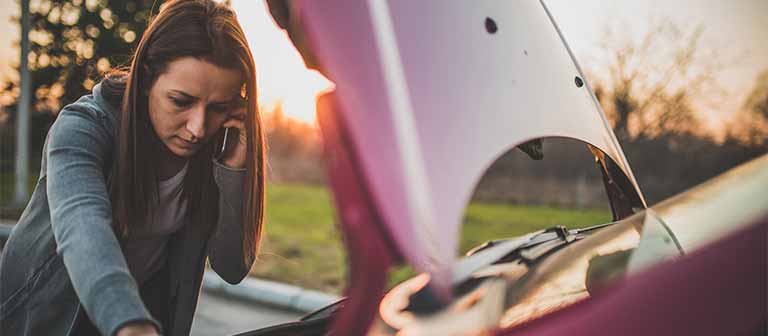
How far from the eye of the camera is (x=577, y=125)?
1202mm

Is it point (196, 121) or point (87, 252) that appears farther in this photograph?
point (196, 121)

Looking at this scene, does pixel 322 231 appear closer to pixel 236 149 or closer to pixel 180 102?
pixel 236 149

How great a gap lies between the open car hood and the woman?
515 mm

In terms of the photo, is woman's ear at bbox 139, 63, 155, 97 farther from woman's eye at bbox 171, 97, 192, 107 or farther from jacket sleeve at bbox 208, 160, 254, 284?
jacket sleeve at bbox 208, 160, 254, 284

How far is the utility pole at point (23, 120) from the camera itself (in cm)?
773

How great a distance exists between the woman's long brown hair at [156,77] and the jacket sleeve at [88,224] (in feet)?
0.26

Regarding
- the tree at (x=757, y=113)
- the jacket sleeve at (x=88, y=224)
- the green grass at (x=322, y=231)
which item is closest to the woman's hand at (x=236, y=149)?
the jacket sleeve at (x=88, y=224)

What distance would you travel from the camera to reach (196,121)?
1.40m

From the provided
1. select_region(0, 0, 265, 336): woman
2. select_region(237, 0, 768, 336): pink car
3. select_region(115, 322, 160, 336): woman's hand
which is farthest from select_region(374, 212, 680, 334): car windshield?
select_region(0, 0, 265, 336): woman

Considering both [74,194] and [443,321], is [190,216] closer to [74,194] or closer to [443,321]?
[74,194]

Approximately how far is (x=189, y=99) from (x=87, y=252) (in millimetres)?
483

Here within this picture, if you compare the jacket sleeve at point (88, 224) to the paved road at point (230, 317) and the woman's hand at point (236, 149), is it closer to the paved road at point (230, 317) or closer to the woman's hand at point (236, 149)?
the woman's hand at point (236, 149)

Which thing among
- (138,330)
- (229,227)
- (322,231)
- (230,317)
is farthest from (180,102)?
(322,231)

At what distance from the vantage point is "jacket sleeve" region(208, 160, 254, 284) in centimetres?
158
